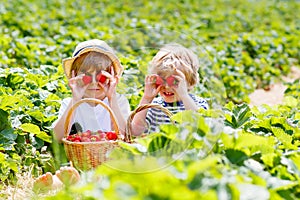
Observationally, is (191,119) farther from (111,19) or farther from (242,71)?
(111,19)

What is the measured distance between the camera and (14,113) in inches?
162

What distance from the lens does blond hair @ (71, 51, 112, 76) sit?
4047mm

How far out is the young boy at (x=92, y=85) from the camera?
402 centimetres

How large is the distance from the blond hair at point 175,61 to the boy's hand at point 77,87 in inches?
17.7

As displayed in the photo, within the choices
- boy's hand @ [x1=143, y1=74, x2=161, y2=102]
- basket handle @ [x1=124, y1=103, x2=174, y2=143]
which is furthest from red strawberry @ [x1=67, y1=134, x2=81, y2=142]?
boy's hand @ [x1=143, y1=74, x2=161, y2=102]

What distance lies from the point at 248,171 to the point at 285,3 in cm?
1597

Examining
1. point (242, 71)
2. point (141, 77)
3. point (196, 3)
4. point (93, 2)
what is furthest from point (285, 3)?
point (141, 77)

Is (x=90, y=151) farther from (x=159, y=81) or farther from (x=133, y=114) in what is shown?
(x=159, y=81)

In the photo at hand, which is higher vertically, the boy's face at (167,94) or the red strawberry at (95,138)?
the boy's face at (167,94)

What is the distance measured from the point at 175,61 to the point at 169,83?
0.14 m

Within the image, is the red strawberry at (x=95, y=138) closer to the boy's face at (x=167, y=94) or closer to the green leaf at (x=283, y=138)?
the boy's face at (x=167, y=94)

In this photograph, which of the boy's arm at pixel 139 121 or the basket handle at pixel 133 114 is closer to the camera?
the basket handle at pixel 133 114

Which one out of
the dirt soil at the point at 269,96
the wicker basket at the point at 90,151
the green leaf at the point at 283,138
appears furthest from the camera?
the dirt soil at the point at 269,96

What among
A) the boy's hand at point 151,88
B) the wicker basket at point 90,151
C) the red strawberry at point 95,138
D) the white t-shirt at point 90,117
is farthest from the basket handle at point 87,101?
the boy's hand at point 151,88
